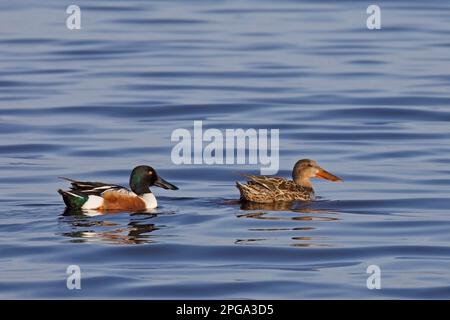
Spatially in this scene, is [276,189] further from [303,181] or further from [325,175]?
[325,175]

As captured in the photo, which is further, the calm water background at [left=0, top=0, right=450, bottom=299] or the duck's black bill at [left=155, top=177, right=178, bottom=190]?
the duck's black bill at [left=155, top=177, right=178, bottom=190]

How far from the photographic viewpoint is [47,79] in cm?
2792

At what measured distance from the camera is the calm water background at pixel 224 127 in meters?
14.4

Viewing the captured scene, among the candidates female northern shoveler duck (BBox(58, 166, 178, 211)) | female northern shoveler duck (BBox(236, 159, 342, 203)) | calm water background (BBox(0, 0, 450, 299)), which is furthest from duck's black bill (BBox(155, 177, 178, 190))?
female northern shoveler duck (BBox(236, 159, 342, 203))

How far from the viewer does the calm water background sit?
14438 millimetres

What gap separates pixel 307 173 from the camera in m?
18.3

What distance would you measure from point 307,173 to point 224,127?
15.6 feet

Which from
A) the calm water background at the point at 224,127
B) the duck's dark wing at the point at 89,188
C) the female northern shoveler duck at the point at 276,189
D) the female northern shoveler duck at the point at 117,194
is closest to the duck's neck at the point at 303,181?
the female northern shoveler duck at the point at 276,189

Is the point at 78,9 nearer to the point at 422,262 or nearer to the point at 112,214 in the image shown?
the point at 112,214

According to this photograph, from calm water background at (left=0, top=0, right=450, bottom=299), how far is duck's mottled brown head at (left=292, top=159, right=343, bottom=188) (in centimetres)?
31

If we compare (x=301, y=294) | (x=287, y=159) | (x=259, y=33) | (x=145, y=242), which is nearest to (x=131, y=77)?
(x=259, y=33)

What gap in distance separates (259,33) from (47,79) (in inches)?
295

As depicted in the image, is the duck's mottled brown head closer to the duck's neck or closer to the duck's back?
the duck's neck

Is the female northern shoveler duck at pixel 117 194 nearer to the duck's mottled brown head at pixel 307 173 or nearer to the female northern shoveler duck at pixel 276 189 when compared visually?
the female northern shoveler duck at pixel 276 189
